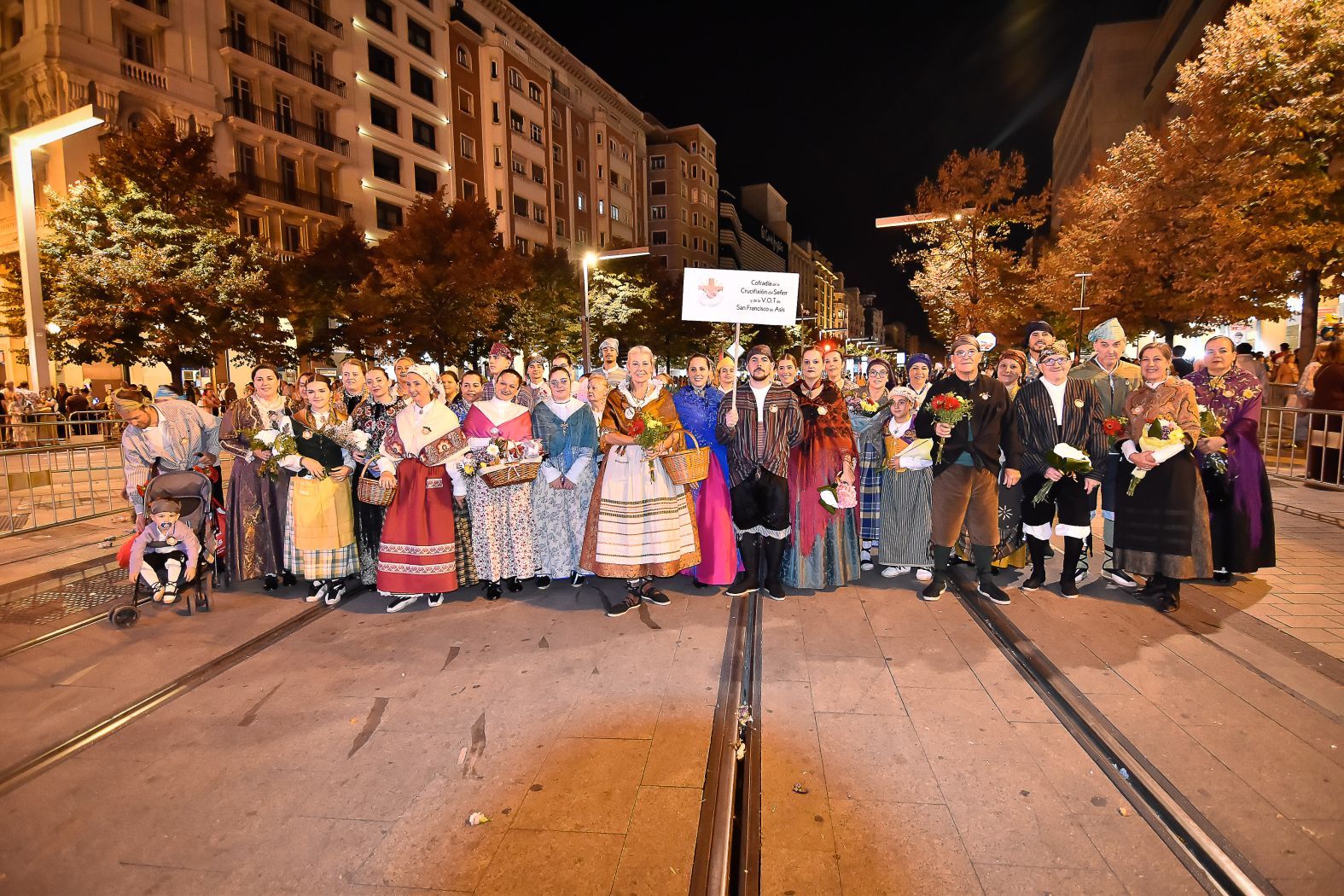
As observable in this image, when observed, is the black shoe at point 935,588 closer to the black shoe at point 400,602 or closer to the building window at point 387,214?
the black shoe at point 400,602

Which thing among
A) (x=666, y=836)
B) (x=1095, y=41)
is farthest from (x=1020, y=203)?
(x=1095, y=41)

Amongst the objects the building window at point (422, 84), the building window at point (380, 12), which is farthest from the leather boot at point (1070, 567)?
the building window at point (422, 84)

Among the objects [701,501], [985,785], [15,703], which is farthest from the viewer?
[701,501]

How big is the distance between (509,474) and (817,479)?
2621 millimetres

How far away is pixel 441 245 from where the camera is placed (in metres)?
25.4

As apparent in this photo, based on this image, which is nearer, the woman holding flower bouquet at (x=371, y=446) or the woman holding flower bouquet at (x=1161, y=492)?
the woman holding flower bouquet at (x=1161, y=492)

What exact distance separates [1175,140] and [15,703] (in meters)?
24.8

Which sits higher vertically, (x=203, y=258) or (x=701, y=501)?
(x=203, y=258)

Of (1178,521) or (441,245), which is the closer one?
(1178,521)

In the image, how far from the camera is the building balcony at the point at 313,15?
31.6 metres

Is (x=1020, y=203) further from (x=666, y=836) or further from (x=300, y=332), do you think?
(x=666, y=836)

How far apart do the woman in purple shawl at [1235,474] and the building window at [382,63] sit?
1591 inches

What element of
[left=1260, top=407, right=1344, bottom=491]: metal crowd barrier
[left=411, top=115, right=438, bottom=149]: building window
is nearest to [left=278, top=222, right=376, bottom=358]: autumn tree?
[left=411, top=115, right=438, bottom=149]: building window

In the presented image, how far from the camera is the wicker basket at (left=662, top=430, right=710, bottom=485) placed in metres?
5.85
